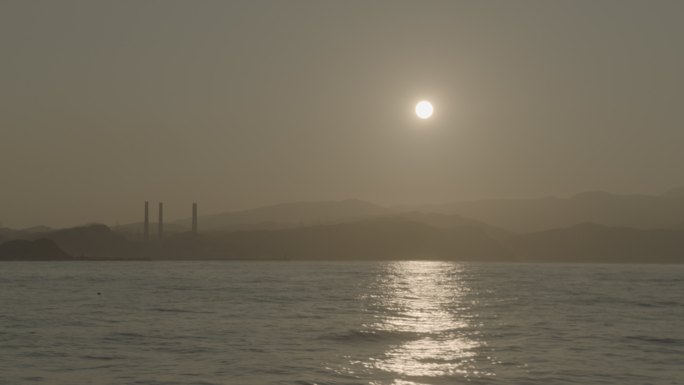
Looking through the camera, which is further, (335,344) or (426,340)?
(426,340)

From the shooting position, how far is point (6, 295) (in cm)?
8281

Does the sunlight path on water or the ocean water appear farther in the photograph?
the sunlight path on water

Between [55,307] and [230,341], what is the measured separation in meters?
29.1

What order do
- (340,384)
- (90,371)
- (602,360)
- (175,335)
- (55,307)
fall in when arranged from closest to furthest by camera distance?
1. (340,384)
2. (90,371)
3. (602,360)
4. (175,335)
5. (55,307)

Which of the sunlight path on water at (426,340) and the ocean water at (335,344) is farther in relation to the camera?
the sunlight path on water at (426,340)

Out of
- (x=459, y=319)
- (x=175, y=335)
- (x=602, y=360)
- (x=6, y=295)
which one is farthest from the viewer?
(x=6, y=295)

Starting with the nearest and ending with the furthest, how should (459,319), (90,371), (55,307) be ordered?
(90,371) → (459,319) → (55,307)

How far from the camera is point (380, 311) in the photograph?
215ft

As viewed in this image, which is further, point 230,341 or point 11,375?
point 230,341

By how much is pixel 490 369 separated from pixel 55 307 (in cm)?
4358

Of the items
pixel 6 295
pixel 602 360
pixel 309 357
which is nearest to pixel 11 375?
pixel 309 357

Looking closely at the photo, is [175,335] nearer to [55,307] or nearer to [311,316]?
[311,316]

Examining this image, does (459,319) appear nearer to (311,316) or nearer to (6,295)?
(311,316)

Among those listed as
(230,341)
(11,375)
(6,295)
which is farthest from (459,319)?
(6,295)
